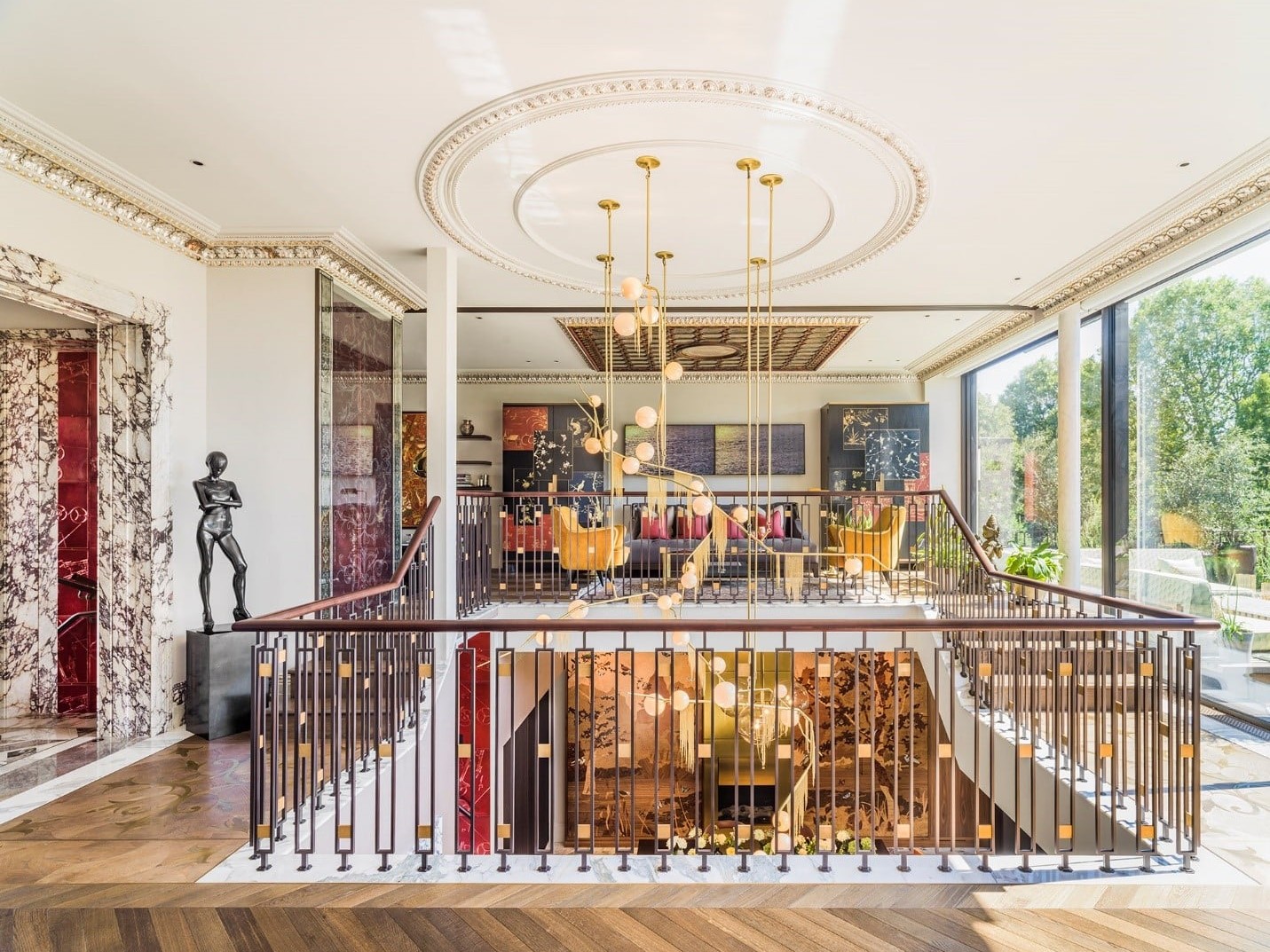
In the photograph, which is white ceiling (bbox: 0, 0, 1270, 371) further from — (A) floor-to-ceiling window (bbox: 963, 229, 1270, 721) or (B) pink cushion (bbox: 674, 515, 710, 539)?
(B) pink cushion (bbox: 674, 515, 710, 539)

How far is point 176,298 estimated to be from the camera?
502 centimetres

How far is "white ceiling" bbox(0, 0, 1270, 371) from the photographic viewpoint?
9.47 ft

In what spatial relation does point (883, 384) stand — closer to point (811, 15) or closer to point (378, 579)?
point (378, 579)

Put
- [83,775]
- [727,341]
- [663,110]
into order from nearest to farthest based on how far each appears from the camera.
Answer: [663,110]
[83,775]
[727,341]

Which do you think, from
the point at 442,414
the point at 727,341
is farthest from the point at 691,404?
the point at 442,414

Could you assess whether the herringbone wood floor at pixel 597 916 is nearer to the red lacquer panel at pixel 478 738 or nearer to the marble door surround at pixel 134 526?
the marble door surround at pixel 134 526

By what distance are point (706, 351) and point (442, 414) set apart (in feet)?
15.8

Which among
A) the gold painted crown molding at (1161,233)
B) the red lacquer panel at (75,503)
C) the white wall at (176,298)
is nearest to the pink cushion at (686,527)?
the gold painted crown molding at (1161,233)

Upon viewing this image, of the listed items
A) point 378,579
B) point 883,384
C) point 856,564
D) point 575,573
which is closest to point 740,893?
point 856,564

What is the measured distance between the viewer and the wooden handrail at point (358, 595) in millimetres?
2873

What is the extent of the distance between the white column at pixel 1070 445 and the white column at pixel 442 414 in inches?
213

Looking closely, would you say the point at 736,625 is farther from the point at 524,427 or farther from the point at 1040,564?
the point at 524,427

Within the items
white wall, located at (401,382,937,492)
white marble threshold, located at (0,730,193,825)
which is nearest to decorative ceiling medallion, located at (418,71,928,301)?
white marble threshold, located at (0,730,193,825)

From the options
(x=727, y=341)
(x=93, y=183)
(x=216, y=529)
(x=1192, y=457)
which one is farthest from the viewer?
(x=727, y=341)
